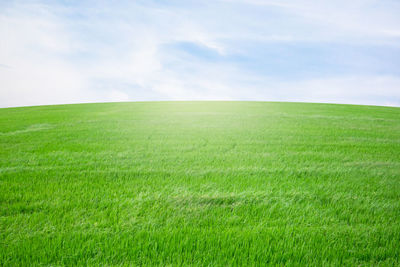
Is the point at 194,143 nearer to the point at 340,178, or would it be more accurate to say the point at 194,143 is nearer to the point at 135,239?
the point at 340,178

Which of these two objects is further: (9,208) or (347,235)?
(9,208)

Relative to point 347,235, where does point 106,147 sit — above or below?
above

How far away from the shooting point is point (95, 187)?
3566 mm

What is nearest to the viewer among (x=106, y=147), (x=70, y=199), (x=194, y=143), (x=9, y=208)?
(x=9, y=208)

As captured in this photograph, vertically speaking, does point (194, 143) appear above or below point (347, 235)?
above

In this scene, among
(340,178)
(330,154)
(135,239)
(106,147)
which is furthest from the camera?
(106,147)

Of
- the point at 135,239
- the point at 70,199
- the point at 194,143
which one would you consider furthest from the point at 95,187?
the point at 194,143

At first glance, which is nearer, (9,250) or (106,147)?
(9,250)

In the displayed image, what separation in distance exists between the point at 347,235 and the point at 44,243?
3227mm

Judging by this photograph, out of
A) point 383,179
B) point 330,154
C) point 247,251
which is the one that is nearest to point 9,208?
point 247,251

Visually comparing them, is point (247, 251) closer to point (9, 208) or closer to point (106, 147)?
point (9, 208)

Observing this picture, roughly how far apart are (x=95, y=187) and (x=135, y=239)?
155 centimetres

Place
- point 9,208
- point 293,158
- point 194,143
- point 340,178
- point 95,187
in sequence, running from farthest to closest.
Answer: point 194,143
point 293,158
point 340,178
point 95,187
point 9,208

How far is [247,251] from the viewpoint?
223cm
